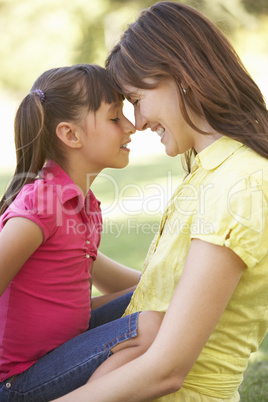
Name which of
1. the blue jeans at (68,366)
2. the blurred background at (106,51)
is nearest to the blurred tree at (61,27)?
the blurred background at (106,51)

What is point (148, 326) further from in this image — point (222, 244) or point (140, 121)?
point (140, 121)

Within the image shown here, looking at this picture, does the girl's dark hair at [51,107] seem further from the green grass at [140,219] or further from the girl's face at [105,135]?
the green grass at [140,219]

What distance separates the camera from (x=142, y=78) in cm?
179

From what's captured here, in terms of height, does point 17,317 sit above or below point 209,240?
below

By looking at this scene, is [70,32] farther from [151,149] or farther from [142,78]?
[142,78]

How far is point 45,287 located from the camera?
1905 millimetres

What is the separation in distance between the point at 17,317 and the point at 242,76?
104cm

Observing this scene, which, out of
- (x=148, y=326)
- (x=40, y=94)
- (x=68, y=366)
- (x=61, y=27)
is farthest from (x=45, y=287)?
(x=61, y=27)

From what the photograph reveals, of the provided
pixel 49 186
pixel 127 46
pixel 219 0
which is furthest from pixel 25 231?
pixel 219 0

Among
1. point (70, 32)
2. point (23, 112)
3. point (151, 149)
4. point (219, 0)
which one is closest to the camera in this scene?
point (23, 112)

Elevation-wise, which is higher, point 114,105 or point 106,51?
point 106,51

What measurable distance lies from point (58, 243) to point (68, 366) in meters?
0.39

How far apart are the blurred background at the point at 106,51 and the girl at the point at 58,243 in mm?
2276

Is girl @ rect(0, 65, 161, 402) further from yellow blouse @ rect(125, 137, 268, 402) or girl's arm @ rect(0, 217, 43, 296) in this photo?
yellow blouse @ rect(125, 137, 268, 402)
